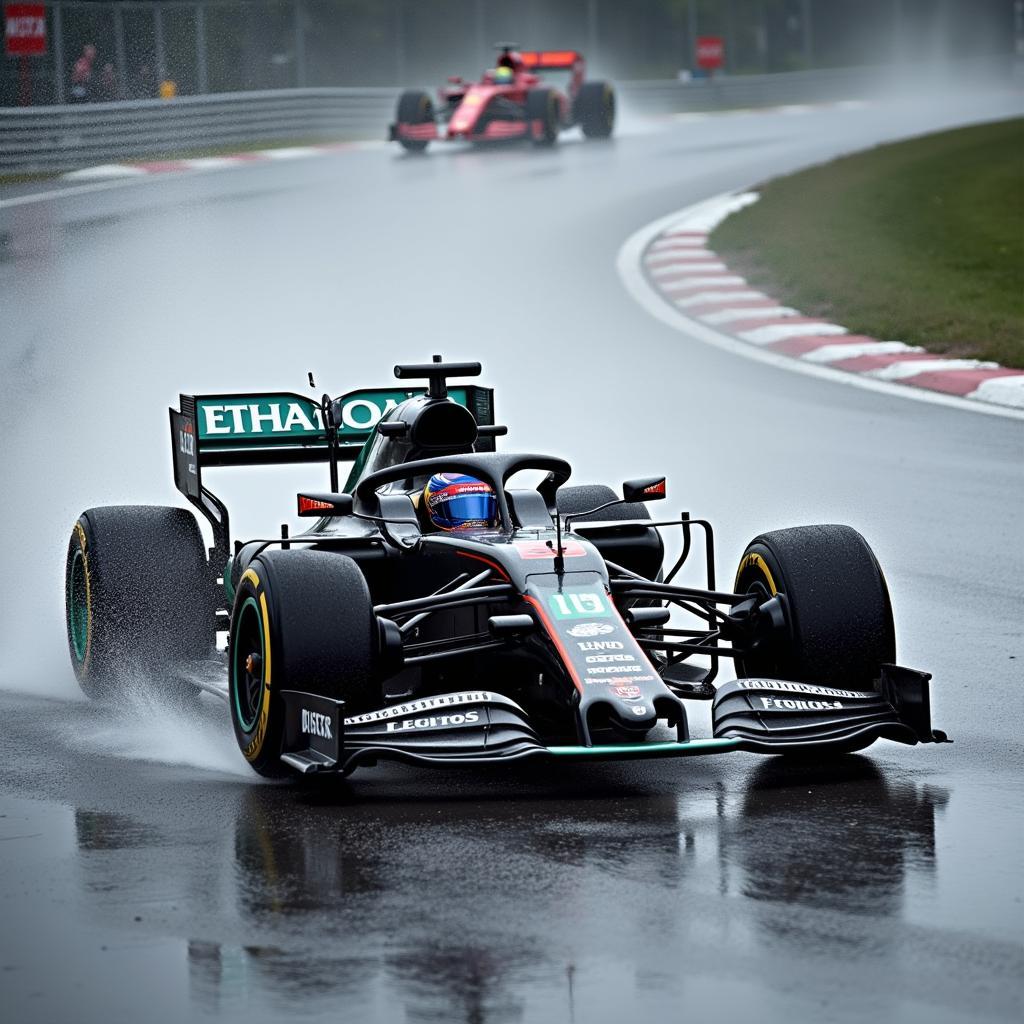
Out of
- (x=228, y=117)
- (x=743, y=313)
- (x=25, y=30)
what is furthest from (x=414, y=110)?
(x=743, y=313)

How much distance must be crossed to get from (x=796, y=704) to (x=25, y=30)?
869 inches

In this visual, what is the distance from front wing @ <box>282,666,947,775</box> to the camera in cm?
633

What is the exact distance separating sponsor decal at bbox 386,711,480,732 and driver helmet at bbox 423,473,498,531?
1.35 m

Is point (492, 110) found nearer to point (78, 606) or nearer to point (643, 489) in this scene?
point (78, 606)

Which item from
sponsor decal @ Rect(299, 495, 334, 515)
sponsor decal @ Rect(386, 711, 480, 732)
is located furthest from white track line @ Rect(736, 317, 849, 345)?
sponsor decal @ Rect(386, 711, 480, 732)

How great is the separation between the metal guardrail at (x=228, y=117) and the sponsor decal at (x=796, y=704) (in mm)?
20189

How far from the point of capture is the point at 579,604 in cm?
682

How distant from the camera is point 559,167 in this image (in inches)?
1094

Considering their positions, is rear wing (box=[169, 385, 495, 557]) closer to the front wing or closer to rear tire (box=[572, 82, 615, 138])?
the front wing

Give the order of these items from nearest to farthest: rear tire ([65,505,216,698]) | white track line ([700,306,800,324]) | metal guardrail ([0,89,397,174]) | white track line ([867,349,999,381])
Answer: rear tire ([65,505,216,698]), white track line ([867,349,999,381]), white track line ([700,306,800,324]), metal guardrail ([0,89,397,174])

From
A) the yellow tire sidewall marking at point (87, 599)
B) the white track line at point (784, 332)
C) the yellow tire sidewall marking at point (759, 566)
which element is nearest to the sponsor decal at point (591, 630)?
the yellow tire sidewall marking at point (759, 566)

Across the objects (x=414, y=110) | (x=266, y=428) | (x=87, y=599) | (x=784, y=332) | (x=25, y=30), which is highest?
(x=25, y=30)

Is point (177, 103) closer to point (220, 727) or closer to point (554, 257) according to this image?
point (554, 257)

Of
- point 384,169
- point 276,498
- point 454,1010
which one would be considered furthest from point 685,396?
point 384,169
